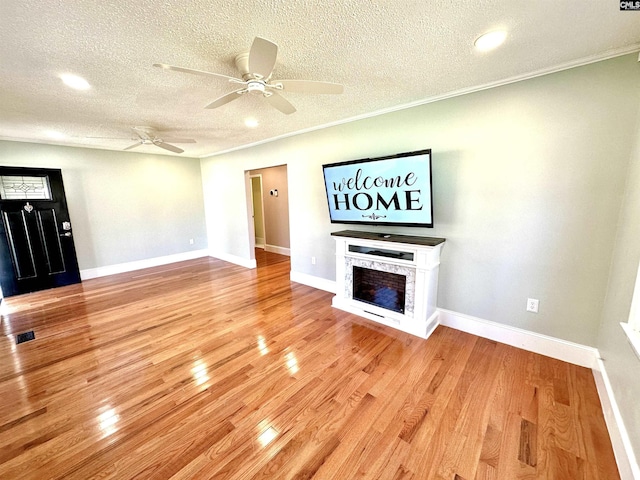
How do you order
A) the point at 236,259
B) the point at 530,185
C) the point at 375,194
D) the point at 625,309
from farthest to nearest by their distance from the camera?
the point at 236,259 → the point at 375,194 → the point at 530,185 → the point at 625,309

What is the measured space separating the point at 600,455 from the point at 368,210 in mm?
2410

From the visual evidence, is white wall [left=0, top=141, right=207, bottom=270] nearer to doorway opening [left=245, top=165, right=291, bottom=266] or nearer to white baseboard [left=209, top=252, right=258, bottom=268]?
white baseboard [left=209, top=252, right=258, bottom=268]

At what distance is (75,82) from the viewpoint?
2.01m

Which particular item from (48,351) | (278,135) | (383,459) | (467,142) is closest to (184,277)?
(48,351)

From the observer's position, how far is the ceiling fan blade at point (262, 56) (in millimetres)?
1272

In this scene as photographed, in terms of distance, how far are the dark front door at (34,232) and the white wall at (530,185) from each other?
16.7 feet

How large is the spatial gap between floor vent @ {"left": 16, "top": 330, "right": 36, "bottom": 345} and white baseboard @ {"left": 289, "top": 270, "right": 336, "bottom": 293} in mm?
3079

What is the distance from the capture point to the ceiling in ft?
4.28

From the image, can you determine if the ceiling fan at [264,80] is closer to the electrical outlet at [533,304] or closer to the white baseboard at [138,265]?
the electrical outlet at [533,304]

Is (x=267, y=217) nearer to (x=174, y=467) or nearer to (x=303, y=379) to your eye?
(x=303, y=379)

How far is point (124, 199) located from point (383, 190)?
16.4 feet

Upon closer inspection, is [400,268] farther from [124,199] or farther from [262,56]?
[124,199]

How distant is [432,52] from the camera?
1.72 m

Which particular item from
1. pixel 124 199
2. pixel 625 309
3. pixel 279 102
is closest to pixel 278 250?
pixel 124 199
